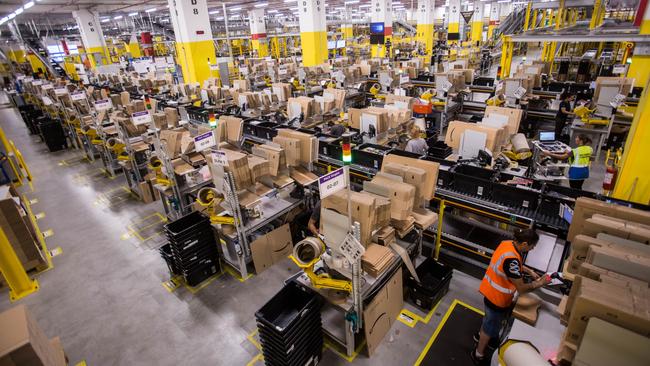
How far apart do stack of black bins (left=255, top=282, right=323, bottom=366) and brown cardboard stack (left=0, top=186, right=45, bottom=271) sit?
497 cm

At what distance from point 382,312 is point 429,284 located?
0.96m

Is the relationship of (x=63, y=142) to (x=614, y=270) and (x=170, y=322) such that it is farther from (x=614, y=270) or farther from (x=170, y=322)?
(x=614, y=270)

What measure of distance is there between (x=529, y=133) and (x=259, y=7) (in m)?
21.7

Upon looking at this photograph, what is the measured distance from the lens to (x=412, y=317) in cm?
446

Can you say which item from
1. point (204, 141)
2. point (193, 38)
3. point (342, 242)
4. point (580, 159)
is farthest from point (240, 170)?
point (193, 38)

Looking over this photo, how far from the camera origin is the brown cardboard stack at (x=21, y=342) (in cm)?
261

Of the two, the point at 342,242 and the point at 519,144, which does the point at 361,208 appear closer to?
the point at 342,242

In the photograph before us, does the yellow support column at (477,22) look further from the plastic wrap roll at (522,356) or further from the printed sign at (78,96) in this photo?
the plastic wrap roll at (522,356)

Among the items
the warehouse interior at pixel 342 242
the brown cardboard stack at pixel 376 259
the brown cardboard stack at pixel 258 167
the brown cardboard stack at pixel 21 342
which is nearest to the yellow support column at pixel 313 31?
the warehouse interior at pixel 342 242

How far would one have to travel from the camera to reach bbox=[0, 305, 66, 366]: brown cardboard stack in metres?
2.61

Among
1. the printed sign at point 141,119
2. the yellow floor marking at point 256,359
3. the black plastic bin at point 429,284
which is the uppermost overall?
the printed sign at point 141,119

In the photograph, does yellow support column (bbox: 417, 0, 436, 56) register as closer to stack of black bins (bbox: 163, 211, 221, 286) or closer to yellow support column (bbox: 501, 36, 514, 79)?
yellow support column (bbox: 501, 36, 514, 79)

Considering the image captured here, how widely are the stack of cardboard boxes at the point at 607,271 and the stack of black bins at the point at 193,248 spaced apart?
14.6 feet

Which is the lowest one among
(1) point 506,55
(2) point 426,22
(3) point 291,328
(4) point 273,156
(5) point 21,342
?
(3) point 291,328
